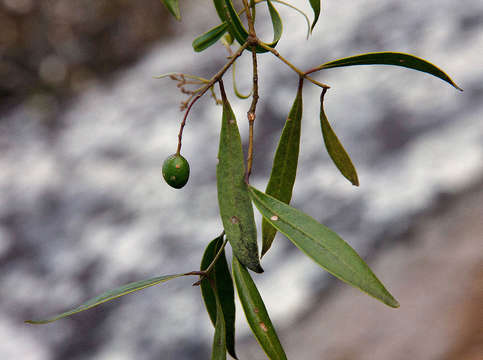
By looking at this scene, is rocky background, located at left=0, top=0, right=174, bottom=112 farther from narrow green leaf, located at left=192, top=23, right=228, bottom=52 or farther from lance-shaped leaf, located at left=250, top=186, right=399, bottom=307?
lance-shaped leaf, located at left=250, top=186, right=399, bottom=307

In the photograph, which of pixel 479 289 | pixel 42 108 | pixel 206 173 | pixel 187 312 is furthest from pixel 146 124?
pixel 479 289

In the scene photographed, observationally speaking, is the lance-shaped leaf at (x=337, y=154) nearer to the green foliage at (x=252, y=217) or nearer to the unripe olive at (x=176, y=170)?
the green foliage at (x=252, y=217)

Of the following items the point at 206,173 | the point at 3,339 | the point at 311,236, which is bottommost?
the point at 3,339

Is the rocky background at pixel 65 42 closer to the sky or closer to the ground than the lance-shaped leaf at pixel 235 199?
closer to the ground

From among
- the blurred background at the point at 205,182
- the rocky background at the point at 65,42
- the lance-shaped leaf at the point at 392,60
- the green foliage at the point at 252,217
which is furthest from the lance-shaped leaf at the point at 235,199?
the rocky background at the point at 65,42

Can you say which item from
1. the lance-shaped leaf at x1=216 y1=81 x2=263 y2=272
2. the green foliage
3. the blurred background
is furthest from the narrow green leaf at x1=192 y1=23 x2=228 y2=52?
the blurred background

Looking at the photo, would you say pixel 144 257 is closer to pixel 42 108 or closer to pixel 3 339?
pixel 3 339
